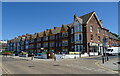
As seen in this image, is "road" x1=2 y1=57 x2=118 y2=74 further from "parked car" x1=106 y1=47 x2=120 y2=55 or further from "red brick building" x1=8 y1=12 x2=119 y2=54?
"parked car" x1=106 y1=47 x2=120 y2=55

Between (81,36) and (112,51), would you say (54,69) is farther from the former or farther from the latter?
(112,51)

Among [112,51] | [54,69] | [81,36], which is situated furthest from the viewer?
[81,36]

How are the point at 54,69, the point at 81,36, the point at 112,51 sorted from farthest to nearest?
the point at 81,36
the point at 112,51
the point at 54,69

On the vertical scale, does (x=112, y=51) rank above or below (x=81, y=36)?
below

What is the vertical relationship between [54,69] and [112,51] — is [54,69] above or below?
below

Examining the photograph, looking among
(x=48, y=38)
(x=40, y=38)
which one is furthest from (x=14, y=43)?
(x=48, y=38)

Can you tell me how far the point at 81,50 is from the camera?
43.8 meters

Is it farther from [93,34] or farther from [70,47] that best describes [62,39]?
[93,34]

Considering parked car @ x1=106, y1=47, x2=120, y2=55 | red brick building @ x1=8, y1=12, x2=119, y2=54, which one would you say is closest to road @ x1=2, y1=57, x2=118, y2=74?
red brick building @ x1=8, y1=12, x2=119, y2=54

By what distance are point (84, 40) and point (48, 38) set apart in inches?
908

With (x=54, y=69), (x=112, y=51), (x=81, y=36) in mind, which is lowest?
(x=54, y=69)

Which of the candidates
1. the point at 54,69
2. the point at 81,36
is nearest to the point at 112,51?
the point at 81,36

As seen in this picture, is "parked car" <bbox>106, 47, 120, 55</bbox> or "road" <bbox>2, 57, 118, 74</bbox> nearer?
"road" <bbox>2, 57, 118, 74</bbox>

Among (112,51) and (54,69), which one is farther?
(112,51)
